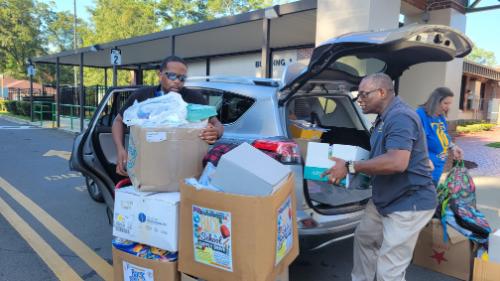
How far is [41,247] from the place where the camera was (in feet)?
12.8

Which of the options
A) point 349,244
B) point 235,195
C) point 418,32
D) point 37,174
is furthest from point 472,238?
point 37,174

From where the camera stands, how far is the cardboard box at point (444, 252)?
342cm

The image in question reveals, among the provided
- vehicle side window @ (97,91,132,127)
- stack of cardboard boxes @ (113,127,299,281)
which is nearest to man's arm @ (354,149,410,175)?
stack of cardboard boxes @ (113,127,299,281)

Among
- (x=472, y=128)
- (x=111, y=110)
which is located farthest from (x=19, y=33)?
(x=111, y=110)

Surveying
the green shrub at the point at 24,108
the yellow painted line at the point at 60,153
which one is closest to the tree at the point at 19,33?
the green shrub at the point at 24,108

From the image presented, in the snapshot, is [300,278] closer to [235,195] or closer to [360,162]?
[360,162]

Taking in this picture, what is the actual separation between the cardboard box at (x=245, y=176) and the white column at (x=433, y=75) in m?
6.23

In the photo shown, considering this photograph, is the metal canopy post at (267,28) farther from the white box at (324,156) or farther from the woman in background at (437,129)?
the white box at (324,156)

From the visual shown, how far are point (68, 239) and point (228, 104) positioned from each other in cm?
229

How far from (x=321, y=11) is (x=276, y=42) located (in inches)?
228

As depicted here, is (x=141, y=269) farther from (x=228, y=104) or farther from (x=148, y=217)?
(x=228, y=104)

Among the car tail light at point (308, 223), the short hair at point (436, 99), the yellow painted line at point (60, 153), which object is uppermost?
the short hair at point (436, 99)

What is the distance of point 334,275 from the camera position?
3465 mm

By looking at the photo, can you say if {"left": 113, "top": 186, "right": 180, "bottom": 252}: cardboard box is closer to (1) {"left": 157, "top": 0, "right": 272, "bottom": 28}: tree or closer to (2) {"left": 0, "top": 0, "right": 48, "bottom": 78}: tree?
(1) {"left": 157, "top": 0, "right": 272, "bottom": 28}: tree
